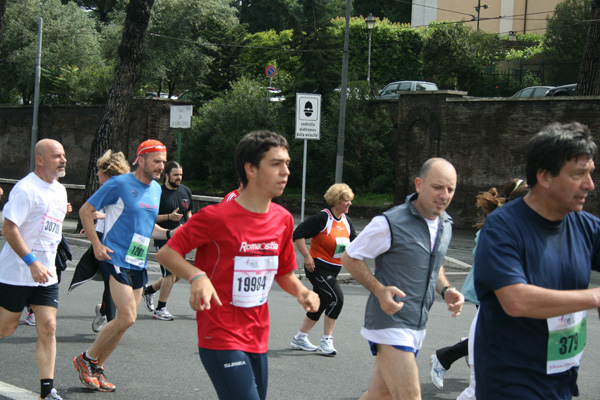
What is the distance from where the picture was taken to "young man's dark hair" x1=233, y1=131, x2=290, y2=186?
3816 mm

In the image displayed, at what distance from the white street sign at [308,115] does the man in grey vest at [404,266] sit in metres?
11.1

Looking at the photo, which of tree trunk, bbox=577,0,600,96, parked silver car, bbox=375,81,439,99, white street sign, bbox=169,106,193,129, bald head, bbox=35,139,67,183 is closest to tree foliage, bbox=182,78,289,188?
parked silver car, bbox=375,81,439,99

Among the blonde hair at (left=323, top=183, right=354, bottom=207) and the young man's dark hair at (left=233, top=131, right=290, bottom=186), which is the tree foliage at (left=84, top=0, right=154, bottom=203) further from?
the young man's dark hair at (left=233, top=131, right=290, bottom=186)

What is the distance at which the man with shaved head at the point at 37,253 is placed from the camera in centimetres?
531

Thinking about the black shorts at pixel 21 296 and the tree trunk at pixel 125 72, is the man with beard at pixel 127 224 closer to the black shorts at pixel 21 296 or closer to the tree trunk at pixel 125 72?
the black shorts at pixel 21 296

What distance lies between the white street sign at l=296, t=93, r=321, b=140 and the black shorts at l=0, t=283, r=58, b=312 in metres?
10.3

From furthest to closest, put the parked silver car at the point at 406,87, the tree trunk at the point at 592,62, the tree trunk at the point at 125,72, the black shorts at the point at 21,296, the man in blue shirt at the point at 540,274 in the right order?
the parked silver car at the point at 406,87 → the tree trunk at the point at 592,62 → the tree trunk at the point at 125,72 → the black shorts at the point at 21,296 → the man in blue shirt at the point at 540,274

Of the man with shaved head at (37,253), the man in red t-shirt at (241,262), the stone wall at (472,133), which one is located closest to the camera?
the man in red t-shirt at (241,262)

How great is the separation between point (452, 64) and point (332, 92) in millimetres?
7000

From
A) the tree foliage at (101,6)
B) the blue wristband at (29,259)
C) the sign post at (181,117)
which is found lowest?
the blue wristband at (29,259)

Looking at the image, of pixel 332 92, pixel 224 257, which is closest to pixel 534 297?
pixel 224 257

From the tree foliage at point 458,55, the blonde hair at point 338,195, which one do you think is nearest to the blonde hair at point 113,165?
the blonde hair at point 338,195

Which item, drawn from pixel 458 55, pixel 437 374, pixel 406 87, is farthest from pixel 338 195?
pixel 458 55

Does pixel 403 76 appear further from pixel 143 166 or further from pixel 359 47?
pixel 143 166
